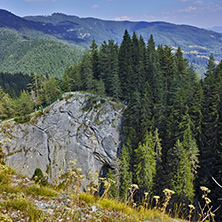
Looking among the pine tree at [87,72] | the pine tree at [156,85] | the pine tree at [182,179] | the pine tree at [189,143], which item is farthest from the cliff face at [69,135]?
the pine tree at [182,179]

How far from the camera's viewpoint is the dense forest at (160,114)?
82.2 feet

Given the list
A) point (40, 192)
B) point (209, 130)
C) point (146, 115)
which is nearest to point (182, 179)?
point (209, 130)

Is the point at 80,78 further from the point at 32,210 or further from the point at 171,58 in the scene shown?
the point at 32,210

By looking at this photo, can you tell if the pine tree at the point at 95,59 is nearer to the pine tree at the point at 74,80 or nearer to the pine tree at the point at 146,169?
the pine tree at the point at 74,80

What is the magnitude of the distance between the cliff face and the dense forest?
3.07 metres

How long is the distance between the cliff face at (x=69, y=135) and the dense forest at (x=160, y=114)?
3.07 m

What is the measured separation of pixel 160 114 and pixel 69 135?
19.8 metres

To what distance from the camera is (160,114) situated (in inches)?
1281

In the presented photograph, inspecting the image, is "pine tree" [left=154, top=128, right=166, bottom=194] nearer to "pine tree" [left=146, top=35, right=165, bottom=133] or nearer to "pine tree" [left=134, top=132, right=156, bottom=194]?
"pine tree" [left=134, top=132, right=156, bottom=194]

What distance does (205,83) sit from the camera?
3089 centimetres

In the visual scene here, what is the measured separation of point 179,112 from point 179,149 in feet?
26.6

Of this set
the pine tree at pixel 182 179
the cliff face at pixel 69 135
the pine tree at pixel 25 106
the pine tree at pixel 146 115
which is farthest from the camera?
the pine tree at pixel 25 106

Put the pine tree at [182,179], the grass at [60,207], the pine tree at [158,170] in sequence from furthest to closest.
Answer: the pine tree at [158,170], the pine tree at [182,179], the grass at [60,207]

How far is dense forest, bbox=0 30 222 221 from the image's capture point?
2505 centimetres
